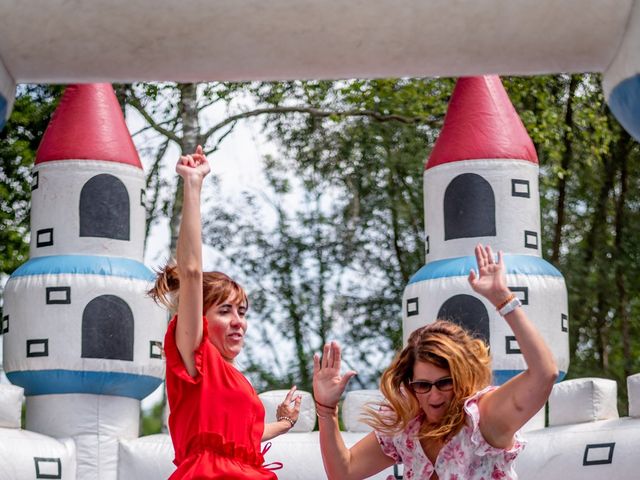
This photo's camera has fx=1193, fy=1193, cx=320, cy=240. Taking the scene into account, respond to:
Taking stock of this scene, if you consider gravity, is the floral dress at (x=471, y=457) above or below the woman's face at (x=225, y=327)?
below

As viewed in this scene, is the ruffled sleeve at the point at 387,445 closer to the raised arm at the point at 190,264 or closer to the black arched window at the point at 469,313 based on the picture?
the raised arm at the point at 190,264

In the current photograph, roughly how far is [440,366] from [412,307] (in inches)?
112

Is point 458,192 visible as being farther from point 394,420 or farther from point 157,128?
point 157,128

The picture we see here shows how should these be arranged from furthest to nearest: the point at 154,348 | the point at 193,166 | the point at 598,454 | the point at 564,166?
the point at 564,166 → the point at 154,348 → the point at 598,454 → the point at 193,166

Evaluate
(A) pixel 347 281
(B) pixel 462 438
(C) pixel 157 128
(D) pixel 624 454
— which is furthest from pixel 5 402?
(A) pixel 347 281

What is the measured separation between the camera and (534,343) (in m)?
2.31

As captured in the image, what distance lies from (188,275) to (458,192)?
2819mm

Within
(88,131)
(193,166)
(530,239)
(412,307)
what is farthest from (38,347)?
(193,166)

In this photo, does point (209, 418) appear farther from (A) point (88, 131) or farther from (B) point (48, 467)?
(A) point (88, 131)

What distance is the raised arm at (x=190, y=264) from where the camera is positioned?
2627 mm

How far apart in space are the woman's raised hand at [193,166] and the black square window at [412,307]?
8.65ft

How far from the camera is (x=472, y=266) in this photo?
515 centimetres

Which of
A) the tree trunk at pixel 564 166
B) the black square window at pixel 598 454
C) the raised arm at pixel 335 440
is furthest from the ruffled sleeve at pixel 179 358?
the tree trunk at pixel 564 166

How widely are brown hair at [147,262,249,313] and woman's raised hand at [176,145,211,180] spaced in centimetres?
27
